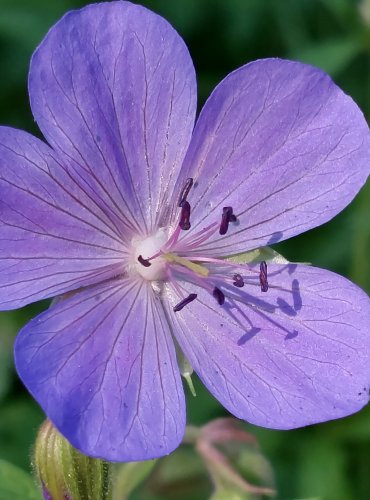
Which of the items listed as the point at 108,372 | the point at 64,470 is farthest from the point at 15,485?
the point at 108,372

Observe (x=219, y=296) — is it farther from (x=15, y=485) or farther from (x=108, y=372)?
(x=15, y=485)

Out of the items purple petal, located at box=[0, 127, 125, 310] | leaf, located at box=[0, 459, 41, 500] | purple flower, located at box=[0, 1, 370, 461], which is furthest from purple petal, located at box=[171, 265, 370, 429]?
leaf, located at box=[0, 459, 41, 500]

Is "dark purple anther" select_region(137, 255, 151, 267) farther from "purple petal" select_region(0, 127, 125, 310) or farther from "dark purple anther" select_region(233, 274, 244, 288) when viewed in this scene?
"dark purple anther" select_region(233, 274, 244, 288)

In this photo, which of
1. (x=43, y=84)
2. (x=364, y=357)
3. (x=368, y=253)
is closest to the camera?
(x=43, y=84)

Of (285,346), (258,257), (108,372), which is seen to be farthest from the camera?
(258,257)

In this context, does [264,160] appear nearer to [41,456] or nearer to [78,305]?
[78,305]

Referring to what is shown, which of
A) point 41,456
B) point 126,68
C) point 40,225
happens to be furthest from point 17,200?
point 41,456

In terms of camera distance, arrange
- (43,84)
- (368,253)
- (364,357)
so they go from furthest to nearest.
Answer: (368,253)
(364,357)
(43,84)
